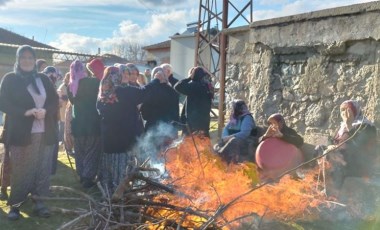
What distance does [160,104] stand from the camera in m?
5.57

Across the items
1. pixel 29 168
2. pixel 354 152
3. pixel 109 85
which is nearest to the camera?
pixel 29 168

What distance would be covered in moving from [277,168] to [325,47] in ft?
6.47

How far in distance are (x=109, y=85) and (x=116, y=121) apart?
0.48 meters

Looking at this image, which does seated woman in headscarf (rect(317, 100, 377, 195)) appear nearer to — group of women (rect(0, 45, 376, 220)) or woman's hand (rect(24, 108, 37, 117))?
group of women (rect(0, 45, 376, 220))

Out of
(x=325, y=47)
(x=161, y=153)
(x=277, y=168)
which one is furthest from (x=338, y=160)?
(x=161, y=153)

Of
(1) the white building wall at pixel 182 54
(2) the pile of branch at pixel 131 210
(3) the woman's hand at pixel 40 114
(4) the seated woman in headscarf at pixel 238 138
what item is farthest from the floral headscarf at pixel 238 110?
(1) the white building wall at pixel 182 54

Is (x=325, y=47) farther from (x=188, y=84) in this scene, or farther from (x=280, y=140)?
(x=188, y=84)

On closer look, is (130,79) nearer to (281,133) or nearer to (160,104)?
(160,104)

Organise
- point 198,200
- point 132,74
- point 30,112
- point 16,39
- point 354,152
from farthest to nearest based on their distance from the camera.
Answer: point 16,39 → point 132,74 → point 354,152 → point 30,112 → point 198,200

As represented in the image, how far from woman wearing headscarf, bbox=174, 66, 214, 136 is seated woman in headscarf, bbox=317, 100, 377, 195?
81.3 inches

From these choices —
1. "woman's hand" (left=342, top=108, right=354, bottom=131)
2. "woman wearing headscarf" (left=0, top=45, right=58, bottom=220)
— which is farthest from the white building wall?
"woman wearing headscarf" (left=0, top=45, right=58, bottom=220)

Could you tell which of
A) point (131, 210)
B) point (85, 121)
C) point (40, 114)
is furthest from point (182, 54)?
point (131, 210)

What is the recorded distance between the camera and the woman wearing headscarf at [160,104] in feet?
18.1

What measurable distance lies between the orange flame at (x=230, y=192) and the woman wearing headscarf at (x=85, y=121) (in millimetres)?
1384
